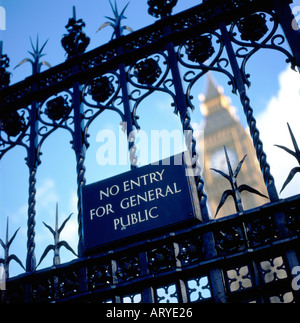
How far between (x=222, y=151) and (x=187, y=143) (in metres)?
31.0

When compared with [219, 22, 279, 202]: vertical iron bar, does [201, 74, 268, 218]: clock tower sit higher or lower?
higher

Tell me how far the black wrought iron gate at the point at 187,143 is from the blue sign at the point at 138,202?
0.52ft

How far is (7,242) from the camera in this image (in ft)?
23.6

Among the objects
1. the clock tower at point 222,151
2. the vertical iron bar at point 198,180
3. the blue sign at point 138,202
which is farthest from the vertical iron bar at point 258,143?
the clock tower at point 222,151

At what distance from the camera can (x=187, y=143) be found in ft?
23.4

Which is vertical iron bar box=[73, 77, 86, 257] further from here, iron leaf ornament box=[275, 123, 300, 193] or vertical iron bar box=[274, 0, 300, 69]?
vertical iron bar box=[274, 0, 300, 69]

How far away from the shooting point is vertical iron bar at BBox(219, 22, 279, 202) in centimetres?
639

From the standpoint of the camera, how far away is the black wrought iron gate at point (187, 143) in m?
5.93

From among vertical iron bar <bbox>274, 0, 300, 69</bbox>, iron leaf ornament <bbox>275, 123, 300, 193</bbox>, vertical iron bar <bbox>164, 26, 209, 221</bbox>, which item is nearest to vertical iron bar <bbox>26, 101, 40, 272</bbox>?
vertical iron bar <bbox>164, 26, 209, 221</bbox>

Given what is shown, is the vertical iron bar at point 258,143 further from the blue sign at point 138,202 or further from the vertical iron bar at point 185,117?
the blue sign at point 138,202

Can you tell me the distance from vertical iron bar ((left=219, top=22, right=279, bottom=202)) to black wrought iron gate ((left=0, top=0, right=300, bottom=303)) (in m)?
0.02

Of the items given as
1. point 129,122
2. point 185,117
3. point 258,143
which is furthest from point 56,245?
point 258,143
